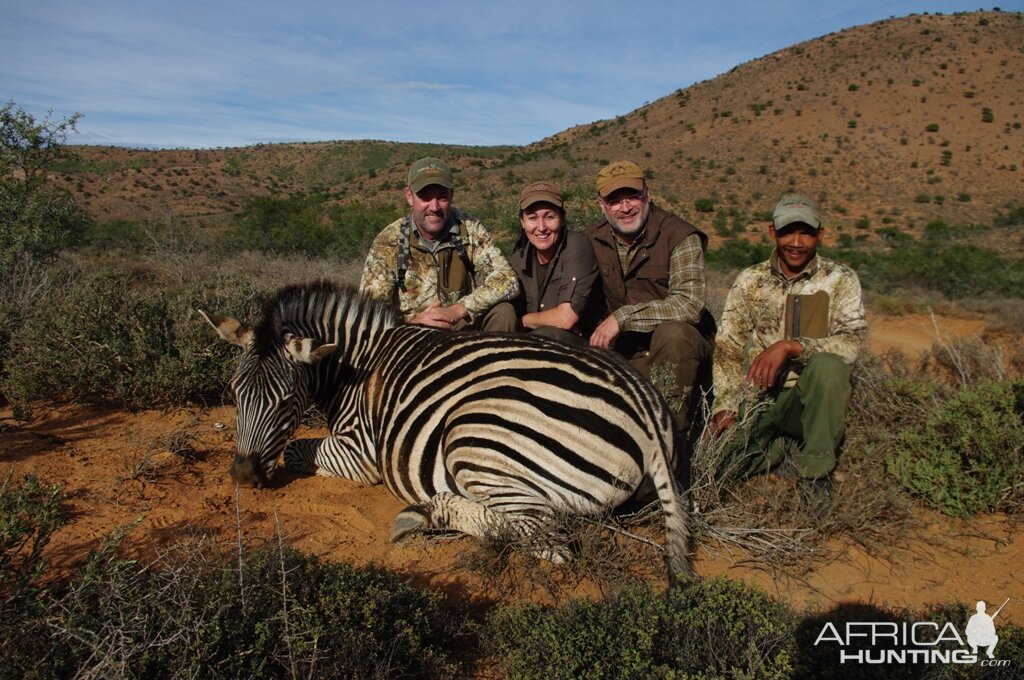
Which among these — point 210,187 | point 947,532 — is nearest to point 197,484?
point 947,532

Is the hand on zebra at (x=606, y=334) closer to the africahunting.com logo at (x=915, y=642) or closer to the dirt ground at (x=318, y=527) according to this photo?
the dirt ground at (x=318, y=527)

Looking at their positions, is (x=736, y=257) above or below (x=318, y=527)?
above

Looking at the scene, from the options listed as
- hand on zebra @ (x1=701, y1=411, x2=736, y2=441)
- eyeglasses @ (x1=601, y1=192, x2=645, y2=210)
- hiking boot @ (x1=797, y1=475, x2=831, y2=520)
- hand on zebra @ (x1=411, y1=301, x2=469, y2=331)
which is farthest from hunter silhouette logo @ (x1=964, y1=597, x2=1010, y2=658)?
eyeglasses @ (x1=601, y1=192, x2=645, y2=210)

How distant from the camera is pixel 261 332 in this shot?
12.9ft

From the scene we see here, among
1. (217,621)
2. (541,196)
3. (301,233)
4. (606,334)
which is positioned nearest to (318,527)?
(217,621)

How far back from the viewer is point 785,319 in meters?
4.48

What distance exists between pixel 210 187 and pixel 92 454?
61390mm

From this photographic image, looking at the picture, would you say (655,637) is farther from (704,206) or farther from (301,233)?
(704,206)

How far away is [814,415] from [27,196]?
9.67 meters

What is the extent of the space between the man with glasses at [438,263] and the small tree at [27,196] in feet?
16.8

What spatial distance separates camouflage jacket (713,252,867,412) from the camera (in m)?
4.28

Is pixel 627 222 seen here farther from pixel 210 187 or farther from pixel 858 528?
pixel 210 187

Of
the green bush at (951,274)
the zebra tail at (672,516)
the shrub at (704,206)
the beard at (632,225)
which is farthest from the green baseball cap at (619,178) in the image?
the shrub at (704,206)

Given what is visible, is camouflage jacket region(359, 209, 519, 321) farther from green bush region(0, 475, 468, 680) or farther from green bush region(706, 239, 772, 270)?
green bush region(706, 239, 772, 270)
